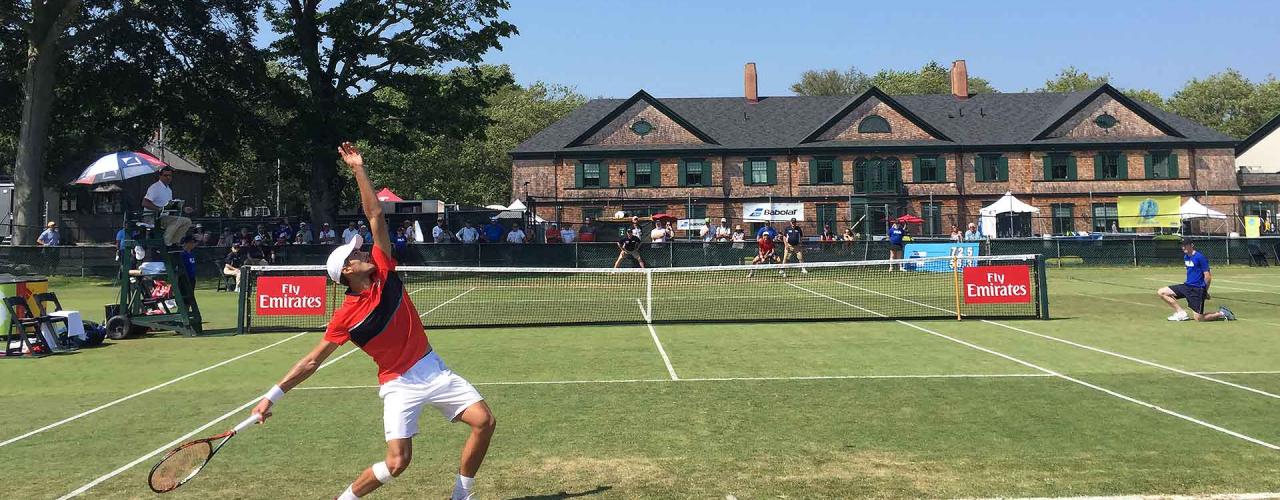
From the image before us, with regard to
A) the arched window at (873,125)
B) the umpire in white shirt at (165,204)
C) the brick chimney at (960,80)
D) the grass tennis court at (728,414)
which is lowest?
the grass tennis court at (728,414)

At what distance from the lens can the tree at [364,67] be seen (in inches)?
1446

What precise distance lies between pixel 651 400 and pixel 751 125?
5103cm

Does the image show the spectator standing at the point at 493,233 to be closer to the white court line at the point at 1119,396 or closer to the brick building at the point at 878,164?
the brick building at the point at 878,164

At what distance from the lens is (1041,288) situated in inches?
736

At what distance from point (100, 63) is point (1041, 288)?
3398 centimetres

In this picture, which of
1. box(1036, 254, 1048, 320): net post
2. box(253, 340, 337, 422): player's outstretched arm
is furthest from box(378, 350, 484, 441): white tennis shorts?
box(1036, 254, 1048, 320): net post

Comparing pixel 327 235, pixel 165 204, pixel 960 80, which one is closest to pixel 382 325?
pixel 165 204

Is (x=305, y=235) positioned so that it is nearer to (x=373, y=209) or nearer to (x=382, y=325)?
(x=373, y=209)

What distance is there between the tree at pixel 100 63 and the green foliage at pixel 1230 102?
95.5 meters

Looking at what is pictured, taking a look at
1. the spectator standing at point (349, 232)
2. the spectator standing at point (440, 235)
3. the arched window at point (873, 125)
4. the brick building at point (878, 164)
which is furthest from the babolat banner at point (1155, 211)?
the spectator standing at point (349, 232)

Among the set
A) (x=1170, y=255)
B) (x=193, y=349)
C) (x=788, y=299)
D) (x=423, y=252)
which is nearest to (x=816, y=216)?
(x=1170, y=255)

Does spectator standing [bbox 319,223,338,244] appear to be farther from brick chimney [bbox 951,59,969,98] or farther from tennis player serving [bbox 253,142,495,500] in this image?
brick chimney [bbox 951,59,969,98]

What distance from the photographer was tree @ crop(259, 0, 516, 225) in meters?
36.7

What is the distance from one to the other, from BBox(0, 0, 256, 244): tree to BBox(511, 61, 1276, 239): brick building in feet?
75.1
